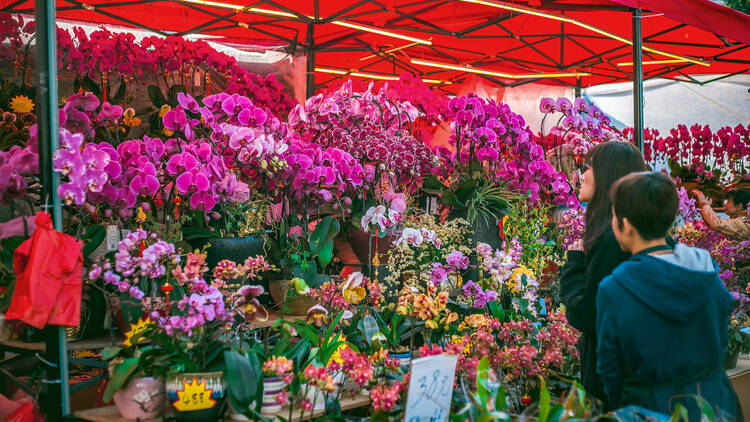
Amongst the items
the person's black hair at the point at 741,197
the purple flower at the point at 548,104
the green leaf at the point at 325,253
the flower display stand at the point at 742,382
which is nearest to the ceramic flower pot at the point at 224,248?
the green leaf at the point at 325,253

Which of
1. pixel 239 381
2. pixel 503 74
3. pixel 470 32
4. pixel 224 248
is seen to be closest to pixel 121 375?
pixel 239 381

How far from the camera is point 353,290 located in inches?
79.1

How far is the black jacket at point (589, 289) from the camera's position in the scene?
1798 mm

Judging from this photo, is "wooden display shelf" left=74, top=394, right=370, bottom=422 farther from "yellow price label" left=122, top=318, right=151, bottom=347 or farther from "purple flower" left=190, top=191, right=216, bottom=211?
"purple flower" left=190, top=191, right=216, bottom=211

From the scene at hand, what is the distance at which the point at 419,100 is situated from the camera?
3451mm

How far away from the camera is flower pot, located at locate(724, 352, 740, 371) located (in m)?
3.13

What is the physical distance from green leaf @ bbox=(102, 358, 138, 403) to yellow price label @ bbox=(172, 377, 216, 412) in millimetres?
138

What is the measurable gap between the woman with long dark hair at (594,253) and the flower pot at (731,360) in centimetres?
160

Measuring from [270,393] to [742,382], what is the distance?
8.19ft

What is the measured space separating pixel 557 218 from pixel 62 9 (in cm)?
355

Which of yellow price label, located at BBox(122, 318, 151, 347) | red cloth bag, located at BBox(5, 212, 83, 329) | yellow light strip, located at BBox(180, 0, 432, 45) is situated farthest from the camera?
yellow light strip, located at BBox(180, 0, 432, 45)

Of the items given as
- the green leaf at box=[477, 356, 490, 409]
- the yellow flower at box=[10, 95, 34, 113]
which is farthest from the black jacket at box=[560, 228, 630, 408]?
the yellow flower at box=[10, 95, 34, 113]

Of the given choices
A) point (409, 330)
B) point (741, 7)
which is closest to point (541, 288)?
point (409, 330)

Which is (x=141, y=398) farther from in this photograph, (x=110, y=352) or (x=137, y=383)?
(x=110, y=352)
